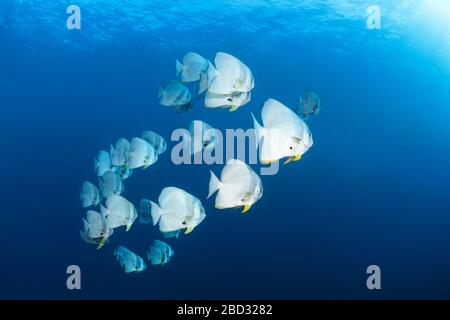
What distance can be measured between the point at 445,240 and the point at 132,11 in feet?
88.7

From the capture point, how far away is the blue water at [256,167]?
2311cm

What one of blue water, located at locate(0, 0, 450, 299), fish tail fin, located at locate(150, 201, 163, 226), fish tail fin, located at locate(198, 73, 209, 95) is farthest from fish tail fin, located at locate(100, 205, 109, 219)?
blue water, located at locate(0, 0, 450, 299)

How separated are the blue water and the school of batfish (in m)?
16.2

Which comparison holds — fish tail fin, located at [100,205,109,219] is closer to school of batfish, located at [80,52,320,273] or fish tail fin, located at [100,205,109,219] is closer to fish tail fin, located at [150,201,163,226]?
school of batfish, located at [80,52,320,273]

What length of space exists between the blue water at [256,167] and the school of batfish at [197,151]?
16.2 meters

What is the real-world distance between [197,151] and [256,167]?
21.7 metres

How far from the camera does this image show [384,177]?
101 feet

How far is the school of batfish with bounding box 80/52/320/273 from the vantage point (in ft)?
12.0

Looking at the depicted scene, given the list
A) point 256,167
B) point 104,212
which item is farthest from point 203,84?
point 256,167

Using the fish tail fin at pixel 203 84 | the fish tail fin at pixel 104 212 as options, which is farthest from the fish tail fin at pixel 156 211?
the fish tail fin at pixel 203 84

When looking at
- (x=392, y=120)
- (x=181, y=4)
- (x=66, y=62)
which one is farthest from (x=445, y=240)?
(x=66, y=62)

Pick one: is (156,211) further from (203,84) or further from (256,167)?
(256,167)

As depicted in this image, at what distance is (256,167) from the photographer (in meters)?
26.6
